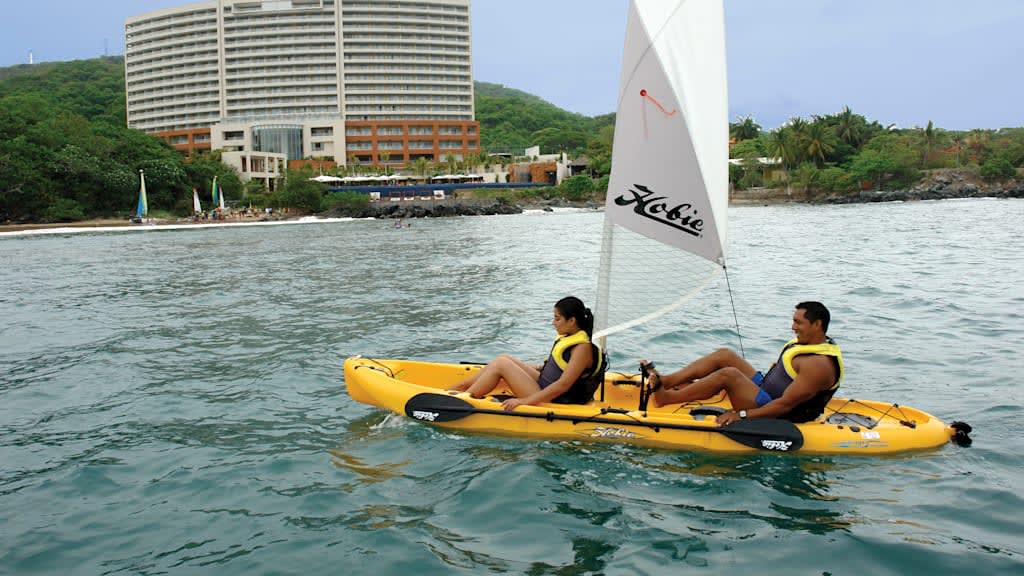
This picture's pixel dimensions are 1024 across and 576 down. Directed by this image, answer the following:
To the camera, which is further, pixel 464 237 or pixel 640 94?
pixel 464 237

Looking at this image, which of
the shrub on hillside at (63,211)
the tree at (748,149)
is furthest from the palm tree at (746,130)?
the shrub on hillside at (63,211)

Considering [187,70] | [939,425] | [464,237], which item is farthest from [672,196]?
[187,70]

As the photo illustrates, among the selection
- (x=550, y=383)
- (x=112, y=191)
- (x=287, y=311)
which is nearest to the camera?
(x=550, y=383)

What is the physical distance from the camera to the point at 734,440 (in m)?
7.13

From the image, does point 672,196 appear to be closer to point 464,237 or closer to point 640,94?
point 640,94

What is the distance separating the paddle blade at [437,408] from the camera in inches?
314

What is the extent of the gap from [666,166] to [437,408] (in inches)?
127

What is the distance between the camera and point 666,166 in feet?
23.3

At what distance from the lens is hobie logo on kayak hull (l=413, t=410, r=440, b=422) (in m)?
8.09

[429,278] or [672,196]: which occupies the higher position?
[672,196]

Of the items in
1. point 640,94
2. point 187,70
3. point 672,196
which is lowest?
point 672,196

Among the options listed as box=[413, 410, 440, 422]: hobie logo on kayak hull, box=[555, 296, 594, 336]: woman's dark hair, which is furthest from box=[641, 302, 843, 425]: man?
box=[413, 410, 440, 422]: hobie logo on kayak hull

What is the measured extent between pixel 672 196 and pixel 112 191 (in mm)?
71696

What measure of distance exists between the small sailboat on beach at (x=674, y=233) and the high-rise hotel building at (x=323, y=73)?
391 ft
